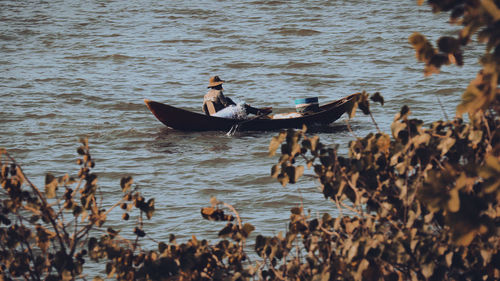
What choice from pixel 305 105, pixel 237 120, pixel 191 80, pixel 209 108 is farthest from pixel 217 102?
pixel 191 80

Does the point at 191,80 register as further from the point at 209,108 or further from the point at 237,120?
the point at 237,120

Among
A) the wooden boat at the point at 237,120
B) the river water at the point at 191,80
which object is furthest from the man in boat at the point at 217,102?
the river water at the point at 191,80

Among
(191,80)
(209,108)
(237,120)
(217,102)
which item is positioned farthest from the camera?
(191,80)

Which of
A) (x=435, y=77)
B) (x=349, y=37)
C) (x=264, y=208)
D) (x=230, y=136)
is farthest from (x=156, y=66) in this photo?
(x=264, y=208)

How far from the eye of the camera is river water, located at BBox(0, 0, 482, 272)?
36.0ft

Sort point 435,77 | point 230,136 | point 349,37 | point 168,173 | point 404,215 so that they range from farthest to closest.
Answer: point 349,37 < point 435,77 < point 230,136 < point 168,173 < point 404,215

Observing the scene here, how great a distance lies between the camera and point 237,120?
13820 millimetres

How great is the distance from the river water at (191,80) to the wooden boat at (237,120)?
0.23 m

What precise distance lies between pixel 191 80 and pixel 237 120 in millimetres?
7939

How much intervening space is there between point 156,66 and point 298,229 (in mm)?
20123

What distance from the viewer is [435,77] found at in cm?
2030

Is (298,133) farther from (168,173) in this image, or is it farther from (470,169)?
(168,173)

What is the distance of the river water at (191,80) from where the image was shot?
11.0 metres

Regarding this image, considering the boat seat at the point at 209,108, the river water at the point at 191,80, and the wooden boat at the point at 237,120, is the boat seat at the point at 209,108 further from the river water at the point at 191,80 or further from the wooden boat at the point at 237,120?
the river water at the point at 191,80
